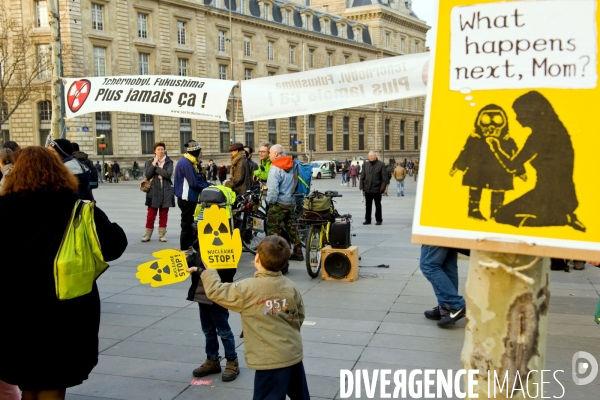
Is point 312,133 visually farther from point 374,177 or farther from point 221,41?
point 374,177

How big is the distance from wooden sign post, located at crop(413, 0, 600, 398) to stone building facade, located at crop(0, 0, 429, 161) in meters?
21.9

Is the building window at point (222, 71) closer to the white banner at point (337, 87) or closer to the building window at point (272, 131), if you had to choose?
the building window at point (272, 131)

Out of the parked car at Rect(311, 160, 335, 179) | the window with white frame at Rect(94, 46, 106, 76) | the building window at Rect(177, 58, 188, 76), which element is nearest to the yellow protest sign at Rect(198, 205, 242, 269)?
the parked car at Rect(311, 160, 335, 179)

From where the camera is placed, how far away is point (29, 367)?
3.08 m

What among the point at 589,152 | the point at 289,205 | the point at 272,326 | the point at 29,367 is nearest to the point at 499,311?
the point at 589,152

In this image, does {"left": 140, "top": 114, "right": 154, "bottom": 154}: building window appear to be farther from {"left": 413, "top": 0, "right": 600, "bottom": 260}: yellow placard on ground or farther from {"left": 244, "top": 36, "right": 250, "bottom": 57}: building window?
{"left": 413, "top": 0, "right": 600, "bottom": 260}: yellow placard on ground

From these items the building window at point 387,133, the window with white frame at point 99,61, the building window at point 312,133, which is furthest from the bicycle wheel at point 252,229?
the building window at point 387,133

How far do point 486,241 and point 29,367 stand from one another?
8.20 ft

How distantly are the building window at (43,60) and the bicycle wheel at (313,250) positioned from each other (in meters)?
33.4

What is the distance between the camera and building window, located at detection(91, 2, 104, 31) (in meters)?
41.8

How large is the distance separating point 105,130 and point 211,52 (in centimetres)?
1309

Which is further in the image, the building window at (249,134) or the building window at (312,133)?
the building window at (312,133)

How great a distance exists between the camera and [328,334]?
18.4 feet

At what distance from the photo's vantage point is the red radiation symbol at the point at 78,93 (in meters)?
7.31
